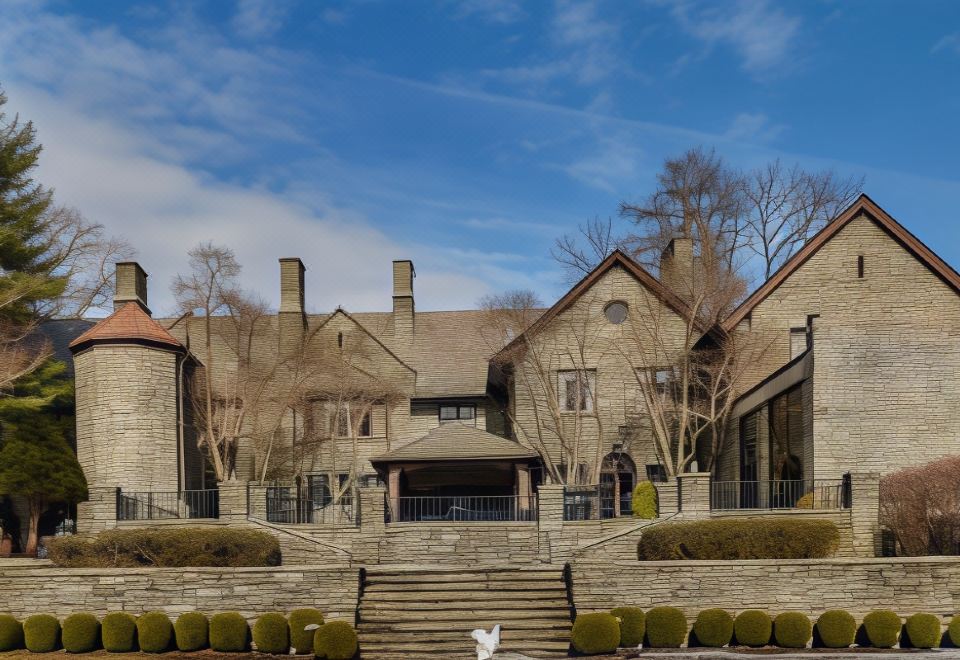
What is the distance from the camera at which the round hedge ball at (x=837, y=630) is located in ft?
58.8

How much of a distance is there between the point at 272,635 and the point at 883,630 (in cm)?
1093

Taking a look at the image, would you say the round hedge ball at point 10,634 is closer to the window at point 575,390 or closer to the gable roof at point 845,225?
the window at point 575,390

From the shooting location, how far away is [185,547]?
70.1ft

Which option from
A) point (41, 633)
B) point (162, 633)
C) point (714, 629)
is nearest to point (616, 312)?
point (714, 629)

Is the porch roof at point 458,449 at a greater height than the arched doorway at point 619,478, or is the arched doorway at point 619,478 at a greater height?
the porch roof at point 458,449

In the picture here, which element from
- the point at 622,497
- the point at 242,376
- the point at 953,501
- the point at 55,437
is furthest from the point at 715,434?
the point at 55,437

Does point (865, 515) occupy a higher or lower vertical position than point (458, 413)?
lower

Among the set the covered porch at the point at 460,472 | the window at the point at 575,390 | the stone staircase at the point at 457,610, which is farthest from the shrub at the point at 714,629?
the window at the point at 575,390

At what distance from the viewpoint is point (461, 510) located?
25203mm

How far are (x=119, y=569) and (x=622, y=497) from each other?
17.7 meters

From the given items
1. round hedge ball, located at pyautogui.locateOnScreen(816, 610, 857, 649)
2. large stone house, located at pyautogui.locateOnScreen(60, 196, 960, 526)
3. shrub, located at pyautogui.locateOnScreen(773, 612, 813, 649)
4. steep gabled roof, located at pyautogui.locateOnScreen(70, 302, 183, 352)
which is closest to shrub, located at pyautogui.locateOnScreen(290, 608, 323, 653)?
large stone house, located at pyautogui.locateOnScreen(60, 196, 960, 526)

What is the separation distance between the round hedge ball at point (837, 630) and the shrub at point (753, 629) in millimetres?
941

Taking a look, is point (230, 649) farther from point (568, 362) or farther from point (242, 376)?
point (568, 362)

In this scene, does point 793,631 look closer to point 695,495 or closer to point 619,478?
point 695,495
